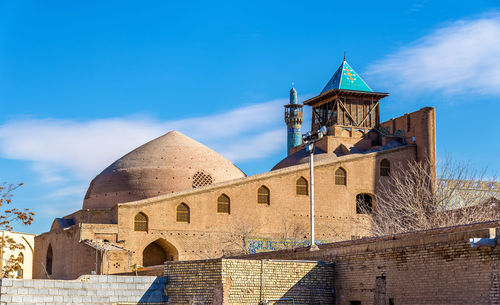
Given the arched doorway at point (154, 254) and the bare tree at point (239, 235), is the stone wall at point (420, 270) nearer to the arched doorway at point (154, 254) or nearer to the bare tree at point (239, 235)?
the bare tree at point (239, 235)

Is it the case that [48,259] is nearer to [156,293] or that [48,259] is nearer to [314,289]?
[156,293]

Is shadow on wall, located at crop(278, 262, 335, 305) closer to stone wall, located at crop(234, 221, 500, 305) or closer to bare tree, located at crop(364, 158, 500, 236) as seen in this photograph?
stone wall, located at crop(234, 221, 500, 305)

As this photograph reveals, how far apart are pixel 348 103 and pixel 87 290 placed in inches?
901

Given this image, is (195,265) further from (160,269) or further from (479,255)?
(160,269)

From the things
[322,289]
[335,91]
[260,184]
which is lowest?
[322,289]

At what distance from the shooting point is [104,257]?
24.8 metres

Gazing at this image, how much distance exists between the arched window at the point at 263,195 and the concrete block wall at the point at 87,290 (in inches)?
529

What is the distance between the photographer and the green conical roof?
34.8 meters

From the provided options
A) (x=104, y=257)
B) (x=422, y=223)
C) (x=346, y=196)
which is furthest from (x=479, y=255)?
(x=346, y=196)

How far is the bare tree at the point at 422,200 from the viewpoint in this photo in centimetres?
2542

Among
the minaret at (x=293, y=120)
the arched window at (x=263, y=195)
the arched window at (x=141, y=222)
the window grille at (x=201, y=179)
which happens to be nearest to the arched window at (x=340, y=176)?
the arched window at (x=263, y=195)

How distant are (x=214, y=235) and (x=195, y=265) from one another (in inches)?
519

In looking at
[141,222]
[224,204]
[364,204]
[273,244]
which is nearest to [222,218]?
[224,204]

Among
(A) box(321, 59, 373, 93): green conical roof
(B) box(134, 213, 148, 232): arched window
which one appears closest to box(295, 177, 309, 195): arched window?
(B) box(134, 213, 148, 232): arched window
